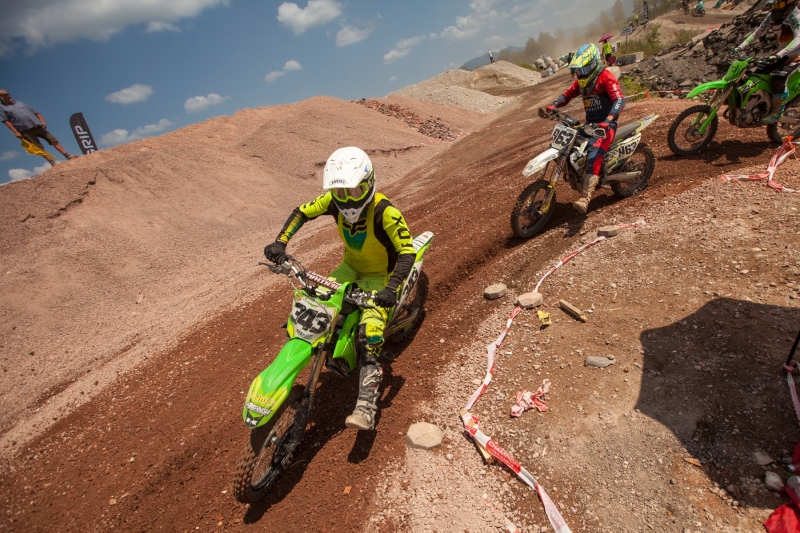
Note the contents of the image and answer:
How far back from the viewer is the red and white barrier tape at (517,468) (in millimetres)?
2930

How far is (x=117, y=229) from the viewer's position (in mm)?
13156

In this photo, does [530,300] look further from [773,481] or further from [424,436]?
[773,481]

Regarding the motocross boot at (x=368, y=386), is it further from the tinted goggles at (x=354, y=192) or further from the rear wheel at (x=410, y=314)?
the tinted goggles at (x=354, y=192)

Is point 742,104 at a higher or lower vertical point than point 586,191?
higher

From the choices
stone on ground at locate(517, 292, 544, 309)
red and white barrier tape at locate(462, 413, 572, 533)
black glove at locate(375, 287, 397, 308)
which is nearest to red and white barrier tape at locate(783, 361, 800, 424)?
red and white barrier tape at locate(462, 413, 572, 533)

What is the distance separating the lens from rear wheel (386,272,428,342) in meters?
5.20

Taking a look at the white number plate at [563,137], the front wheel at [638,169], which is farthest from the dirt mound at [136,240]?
the front wheel at [638,169]

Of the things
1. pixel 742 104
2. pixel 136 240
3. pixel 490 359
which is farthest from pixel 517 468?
pixel 136 240

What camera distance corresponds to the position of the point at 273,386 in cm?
337

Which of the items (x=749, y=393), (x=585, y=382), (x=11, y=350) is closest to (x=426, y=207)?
(x=585, y=382)

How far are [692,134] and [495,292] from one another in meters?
5.62

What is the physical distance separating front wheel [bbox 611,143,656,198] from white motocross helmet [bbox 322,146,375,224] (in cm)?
511

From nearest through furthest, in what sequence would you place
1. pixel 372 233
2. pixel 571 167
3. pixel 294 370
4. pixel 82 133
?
pixel 294 370 < pixel 372 233 < pixel 571 167 < pixel 82 133

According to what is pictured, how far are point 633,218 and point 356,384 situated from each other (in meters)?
4.91
